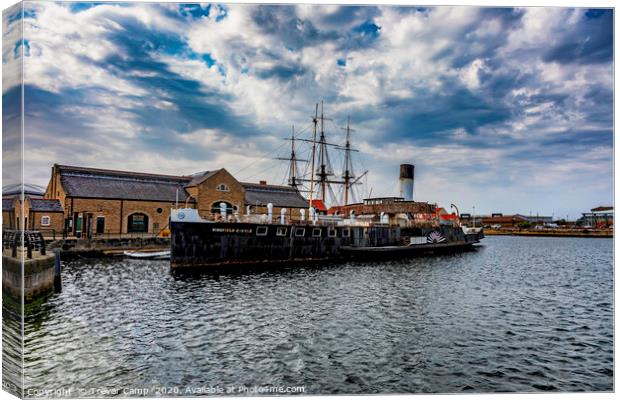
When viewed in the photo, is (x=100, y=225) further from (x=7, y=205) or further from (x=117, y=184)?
(x=7, y=205)

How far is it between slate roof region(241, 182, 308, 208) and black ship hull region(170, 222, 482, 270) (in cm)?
1802

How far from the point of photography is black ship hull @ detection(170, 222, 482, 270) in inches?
1085

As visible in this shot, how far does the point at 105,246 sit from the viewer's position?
118 ft

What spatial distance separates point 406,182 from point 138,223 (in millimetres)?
33962

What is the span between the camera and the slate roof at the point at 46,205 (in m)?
36.4

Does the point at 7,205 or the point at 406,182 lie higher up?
the point at 406,182

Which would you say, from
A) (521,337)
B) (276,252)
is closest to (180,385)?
(521,337)

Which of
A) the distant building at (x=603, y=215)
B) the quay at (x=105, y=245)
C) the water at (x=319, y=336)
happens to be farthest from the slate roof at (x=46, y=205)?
the distant building at (x=603, y=215)

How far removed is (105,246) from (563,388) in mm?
36187

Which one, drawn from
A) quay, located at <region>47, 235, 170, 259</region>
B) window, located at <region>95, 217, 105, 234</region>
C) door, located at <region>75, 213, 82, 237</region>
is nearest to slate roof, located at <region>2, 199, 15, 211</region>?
quay, located at <region>47, 235, 170, 259</region>

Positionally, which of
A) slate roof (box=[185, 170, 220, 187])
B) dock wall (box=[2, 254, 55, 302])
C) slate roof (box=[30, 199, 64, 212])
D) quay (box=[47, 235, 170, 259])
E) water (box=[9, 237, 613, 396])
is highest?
slate roof (box=[185, 170, 220, 187])

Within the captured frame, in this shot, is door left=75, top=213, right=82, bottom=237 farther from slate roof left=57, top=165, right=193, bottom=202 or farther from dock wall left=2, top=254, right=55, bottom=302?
dock wall left=2, top=254, right=55, bottom=302

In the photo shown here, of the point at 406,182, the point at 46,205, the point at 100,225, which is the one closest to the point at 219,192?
the point at 100,225

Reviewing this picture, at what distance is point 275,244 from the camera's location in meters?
31.3
